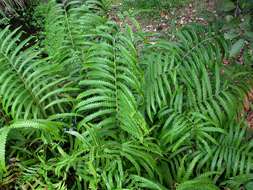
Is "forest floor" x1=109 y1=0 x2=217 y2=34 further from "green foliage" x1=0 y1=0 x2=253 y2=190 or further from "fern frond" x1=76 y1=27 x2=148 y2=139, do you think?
"fern frond" x1=76 y1=27 x2=148 y2=139

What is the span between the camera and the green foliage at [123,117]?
8.27 feet

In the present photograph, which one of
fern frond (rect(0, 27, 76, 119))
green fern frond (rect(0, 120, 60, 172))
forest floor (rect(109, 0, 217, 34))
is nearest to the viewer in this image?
green fern frond (rect(0, 120, 60, 172))

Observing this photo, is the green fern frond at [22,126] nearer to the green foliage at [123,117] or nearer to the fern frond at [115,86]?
the green foliage at [123,117]

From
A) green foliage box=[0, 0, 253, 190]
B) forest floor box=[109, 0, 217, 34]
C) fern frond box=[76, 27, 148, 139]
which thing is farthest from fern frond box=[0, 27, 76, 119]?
forest floor box=[109, 0, 217, 34]

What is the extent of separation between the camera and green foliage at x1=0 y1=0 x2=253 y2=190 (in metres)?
2.52

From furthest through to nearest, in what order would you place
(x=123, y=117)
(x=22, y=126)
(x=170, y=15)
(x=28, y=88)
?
(x=170, y=15) < (x=28, y=88) < (x=123, y=117) < (x=22, y=126)

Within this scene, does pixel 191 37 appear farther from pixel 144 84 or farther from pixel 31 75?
pixel 31 75

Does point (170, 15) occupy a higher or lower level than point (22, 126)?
higher

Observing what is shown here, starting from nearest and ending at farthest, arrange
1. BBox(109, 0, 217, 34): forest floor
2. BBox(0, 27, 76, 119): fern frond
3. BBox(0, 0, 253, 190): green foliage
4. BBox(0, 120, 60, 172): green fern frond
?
BBox(0, 120, 60, 172): green fern frond → BBox(0, 0, 253, 190): green foliage → BBox(0, 27, 76, 119): fern frond → BBox(109, 0, 217, 34): forest floor

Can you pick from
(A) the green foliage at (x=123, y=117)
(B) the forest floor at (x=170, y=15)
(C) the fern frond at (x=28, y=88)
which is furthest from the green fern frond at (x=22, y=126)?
(B) the forest floor at (x=170, y=15)

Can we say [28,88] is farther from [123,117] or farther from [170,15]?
[170,15]

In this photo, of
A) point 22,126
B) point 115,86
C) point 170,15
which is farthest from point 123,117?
point 170,15

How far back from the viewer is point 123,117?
2.66 metres

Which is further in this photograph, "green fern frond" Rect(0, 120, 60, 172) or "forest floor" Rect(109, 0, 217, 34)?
"forest floor" Rect(109, 0, 217, 34)
